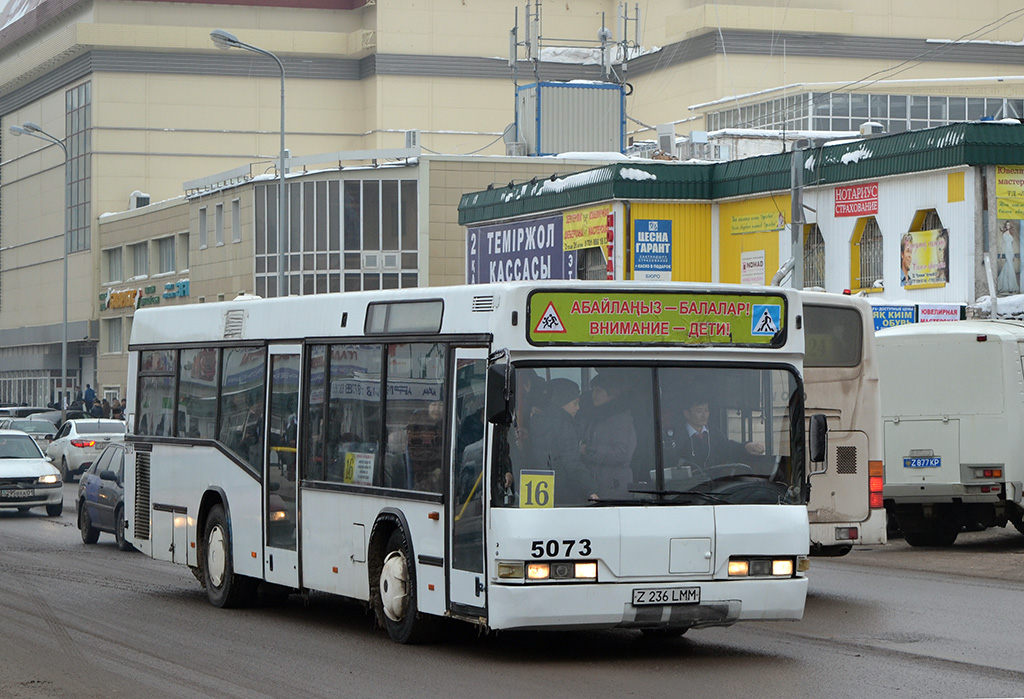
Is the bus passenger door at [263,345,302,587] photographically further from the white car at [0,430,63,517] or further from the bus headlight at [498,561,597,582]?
the white car at [0,430,63,517]

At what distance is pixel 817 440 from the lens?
11.3 metres

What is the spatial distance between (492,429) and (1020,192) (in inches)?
948

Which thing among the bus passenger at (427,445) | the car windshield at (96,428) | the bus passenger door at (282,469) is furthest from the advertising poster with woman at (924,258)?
the bus passenger at (427,445)

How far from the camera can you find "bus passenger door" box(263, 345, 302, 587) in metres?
13.4

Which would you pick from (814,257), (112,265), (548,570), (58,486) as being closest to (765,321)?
(548,570)

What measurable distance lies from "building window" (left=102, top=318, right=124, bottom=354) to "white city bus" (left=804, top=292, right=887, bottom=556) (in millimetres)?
67521

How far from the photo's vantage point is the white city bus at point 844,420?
15.0m

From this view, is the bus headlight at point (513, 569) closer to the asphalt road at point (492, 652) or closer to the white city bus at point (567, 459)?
the white city bus at point (567, 459)

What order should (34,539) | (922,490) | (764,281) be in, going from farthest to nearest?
(764,281), (34,539), (922,490)

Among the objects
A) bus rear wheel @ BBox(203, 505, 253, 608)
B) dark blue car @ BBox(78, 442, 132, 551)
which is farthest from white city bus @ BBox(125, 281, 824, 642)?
dark blue car @ BBox(78, 442, 132, 551)

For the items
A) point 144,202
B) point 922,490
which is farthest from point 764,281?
point 144,202

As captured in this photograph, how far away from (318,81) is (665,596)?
78.7 meters

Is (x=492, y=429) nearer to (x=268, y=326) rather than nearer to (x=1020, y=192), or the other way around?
(x=268, y=326)

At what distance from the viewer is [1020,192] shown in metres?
32.2
